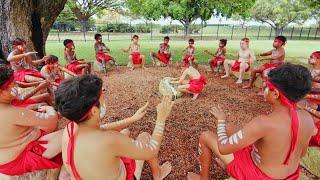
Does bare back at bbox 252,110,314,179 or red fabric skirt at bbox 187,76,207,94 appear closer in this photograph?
bare back at bbox 252,110,314,179

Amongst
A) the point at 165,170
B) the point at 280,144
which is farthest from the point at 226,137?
the point at 165,170

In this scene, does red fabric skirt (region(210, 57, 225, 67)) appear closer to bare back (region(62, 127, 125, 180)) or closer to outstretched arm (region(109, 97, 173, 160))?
outstretched arm (region(109, 97, 173, 160))

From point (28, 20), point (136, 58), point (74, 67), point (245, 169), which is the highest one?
point (28, 20)

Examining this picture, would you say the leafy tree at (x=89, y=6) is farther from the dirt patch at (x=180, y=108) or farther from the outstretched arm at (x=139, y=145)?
the outstretched arm at (x=139, y=145)

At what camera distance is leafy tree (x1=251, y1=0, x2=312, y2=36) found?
38.0 metres

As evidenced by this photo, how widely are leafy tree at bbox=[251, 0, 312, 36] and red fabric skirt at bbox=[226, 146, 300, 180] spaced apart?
38701mm

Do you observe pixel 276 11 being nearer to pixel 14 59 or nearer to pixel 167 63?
pixel 167 63

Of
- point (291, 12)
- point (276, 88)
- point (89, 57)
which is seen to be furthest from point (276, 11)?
point (276, 88)

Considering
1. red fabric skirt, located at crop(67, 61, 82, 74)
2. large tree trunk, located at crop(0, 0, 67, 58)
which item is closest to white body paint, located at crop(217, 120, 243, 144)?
red fabric skirt, located at crop(67, 61, 82, 74)

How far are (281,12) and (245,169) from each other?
135 feet

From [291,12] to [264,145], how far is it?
135 feet

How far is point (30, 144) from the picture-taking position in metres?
2.63

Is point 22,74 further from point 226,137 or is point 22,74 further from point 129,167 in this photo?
point 226,137

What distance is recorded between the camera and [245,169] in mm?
2428
